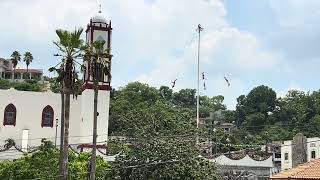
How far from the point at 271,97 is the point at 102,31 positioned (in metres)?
88.1

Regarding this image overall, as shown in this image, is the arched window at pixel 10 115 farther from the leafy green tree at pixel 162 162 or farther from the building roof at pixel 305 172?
the building roof at pixel 305 172

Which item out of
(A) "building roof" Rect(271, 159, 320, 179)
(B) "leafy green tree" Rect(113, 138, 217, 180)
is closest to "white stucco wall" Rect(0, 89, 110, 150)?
(B) "leafy green tree" Rect(113, 138, 217, 180)

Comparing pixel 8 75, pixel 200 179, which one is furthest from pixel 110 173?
pixel 8 75

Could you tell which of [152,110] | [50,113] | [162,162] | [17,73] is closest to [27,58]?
[17,73]

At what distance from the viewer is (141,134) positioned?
42.0 metres

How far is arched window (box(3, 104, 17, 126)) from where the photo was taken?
7875cm

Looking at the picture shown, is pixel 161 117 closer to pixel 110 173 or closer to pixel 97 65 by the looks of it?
pixel 110 173

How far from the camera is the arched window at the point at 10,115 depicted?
78.8m

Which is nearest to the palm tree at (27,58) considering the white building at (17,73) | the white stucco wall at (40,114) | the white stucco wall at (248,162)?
the white building at (17,73)

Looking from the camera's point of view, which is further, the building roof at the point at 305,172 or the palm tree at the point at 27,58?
the palm tree at the point at 27,58

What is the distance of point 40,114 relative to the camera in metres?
80.2

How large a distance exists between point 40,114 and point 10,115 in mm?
3832

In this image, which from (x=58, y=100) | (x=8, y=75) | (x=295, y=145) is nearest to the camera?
(x=295, y=145)

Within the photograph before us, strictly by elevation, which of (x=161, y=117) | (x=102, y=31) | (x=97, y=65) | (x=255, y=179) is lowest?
(x=255, y=179)
